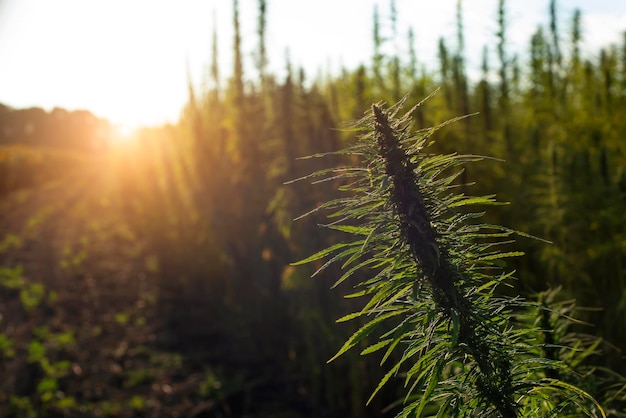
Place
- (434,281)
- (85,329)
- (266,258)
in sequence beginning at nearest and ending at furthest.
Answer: (434,281)
(266,258)
(85,329)

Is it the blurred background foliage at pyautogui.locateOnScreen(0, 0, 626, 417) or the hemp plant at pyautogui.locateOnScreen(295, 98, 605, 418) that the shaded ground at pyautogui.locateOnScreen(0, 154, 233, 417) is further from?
the hemp plant at pyautogui.locateOnScreen(295, 98, 605, 418)

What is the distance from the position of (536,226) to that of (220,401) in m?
3.77

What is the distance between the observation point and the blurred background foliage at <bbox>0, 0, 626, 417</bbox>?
17.3 ft

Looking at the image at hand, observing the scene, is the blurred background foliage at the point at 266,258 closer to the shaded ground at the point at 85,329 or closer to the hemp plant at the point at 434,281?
the shaded ground at the point at 85,329

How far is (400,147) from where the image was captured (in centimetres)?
104

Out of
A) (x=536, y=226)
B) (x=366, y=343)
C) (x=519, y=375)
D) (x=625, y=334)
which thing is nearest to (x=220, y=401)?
(x=366, y=343)

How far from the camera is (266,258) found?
305 inches

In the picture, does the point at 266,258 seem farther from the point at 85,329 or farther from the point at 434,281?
the point at 434,281

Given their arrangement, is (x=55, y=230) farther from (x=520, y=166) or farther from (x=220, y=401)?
(x=520, y=166)

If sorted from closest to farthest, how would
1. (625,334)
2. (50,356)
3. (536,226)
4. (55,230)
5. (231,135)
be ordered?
(625,334), (536,226), (50,356), (231,135), (55,230)

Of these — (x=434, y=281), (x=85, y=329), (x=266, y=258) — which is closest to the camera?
(x=434, y=281)

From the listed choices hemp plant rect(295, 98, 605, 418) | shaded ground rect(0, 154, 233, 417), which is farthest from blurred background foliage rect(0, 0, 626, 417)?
hemp plant rect(295, 98, 605, 418)

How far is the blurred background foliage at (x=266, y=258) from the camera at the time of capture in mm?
5273

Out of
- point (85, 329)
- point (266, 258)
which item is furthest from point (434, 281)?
point (85, 329)
